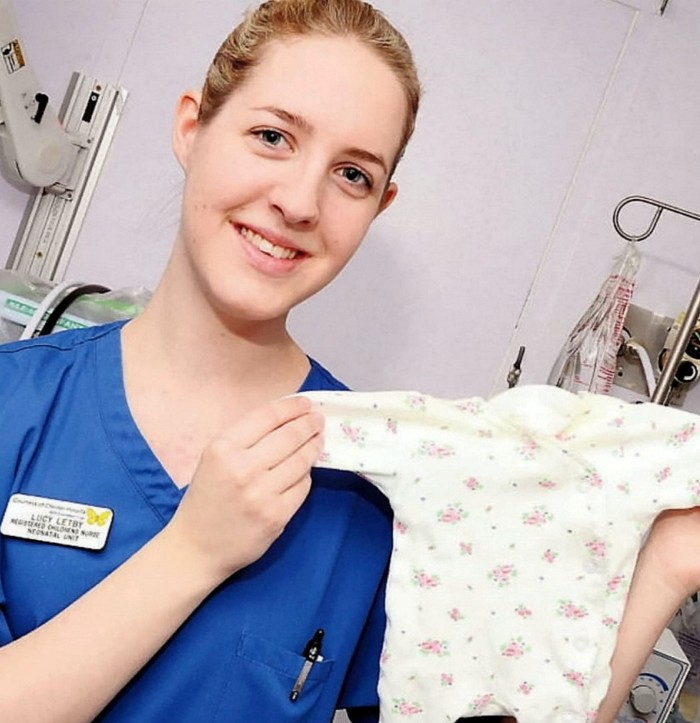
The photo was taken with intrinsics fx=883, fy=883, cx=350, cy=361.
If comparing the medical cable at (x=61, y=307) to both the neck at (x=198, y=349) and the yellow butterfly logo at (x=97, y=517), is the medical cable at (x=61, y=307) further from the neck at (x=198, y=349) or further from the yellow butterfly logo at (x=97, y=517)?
the yellow butterfly logo at (x=97, y=517)

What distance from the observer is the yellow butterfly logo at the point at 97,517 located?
87cm

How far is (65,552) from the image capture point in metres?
0.86

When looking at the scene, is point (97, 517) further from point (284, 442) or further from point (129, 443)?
point (284, 442)

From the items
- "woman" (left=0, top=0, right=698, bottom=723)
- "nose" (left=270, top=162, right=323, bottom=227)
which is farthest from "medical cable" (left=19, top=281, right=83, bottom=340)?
"nose" (left=270, top=162, right=323, bottom=227)

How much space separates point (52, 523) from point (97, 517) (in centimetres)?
4

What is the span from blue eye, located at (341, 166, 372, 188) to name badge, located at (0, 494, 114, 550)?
1.43 ft

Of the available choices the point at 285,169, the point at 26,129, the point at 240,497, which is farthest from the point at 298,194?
the point at 26,129

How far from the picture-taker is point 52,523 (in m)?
0.85

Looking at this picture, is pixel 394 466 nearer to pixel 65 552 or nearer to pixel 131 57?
pixel 65 552

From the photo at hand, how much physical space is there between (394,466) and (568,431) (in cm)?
21

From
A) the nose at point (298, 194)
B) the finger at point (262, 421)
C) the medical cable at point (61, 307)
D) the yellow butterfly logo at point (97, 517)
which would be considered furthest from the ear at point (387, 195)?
the medical cable at point (61, 307)

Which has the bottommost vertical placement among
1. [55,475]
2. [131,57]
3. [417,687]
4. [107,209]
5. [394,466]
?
[417,687]

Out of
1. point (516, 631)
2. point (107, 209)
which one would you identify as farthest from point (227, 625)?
point (107, 209)

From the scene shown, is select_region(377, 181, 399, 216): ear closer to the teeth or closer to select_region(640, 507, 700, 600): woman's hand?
the teeth
